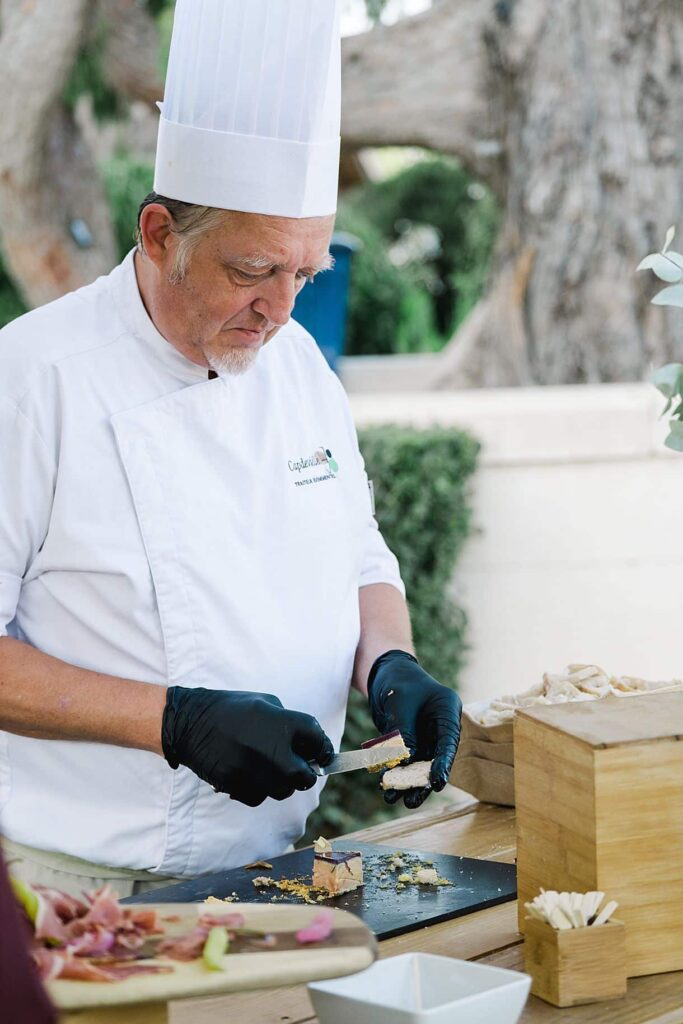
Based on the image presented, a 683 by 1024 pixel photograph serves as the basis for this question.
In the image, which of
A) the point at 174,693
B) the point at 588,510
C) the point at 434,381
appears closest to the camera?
the point at 174,693

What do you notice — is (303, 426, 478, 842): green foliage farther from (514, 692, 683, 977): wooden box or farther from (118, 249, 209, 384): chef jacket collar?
(514, 692, 683, 977): wooden box

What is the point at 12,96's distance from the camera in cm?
590

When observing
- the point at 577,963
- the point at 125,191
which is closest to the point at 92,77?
the point at 125,191

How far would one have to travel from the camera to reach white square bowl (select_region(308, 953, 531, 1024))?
4.23 ft

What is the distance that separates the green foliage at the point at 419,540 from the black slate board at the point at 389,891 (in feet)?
8.01

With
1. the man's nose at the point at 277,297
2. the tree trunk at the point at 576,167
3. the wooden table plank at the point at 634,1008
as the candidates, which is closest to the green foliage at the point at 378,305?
the tree trunk at the point at 576,167

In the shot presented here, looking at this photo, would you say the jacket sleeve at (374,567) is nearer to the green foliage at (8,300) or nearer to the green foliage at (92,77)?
the green foliage at (92,77)

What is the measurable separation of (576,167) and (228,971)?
5.33 metres

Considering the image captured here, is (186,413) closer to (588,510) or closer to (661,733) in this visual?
(661,733)

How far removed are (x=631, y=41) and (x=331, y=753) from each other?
4.83 metres

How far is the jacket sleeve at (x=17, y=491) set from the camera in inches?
79.2

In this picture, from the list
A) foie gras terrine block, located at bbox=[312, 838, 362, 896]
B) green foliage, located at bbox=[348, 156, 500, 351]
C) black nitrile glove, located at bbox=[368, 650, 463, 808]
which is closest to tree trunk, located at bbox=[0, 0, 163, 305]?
black nitrile glove, located at bbox=[368, 650, 463, 808]

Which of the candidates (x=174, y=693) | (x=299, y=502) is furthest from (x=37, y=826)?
(x=299, y=502)

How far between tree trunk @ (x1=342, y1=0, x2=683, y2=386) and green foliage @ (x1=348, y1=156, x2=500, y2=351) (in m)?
8.06
